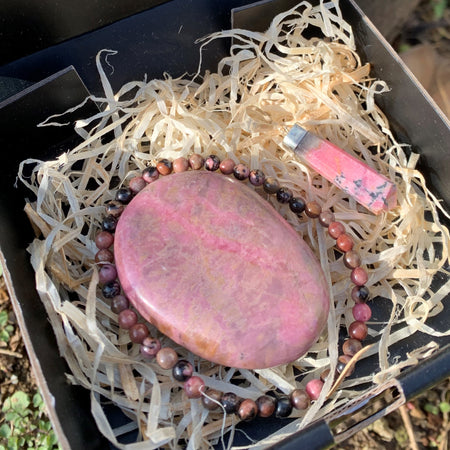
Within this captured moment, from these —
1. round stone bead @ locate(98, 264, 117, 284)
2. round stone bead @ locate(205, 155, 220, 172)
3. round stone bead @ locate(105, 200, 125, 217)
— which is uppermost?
round stone bead @ locate(205, 155, 220, 172)

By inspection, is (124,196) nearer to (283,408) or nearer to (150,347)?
(150,347)

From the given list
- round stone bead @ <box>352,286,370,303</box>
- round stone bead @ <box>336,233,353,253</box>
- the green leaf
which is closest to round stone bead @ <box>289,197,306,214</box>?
round stone bead @ <box>336,233,353,253</box>

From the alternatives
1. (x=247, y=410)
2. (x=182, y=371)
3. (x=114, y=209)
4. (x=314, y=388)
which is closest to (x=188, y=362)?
(x=182, y=371)

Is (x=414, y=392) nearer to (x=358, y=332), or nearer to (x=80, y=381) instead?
(x=358, y=332)

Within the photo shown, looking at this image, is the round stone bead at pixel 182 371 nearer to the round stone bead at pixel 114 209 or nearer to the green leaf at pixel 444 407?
the round stone bead at pixel 114 209

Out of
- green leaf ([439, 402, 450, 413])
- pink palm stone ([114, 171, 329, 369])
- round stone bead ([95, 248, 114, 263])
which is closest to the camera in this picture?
pink palm stone ([114, 171, 329, 369])

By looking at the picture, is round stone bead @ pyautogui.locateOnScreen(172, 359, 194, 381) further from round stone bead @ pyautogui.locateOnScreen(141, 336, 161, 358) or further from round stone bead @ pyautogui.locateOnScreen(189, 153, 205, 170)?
round stone bead @ pyautogui.locateOnScreen(189, 153, 205, 170)

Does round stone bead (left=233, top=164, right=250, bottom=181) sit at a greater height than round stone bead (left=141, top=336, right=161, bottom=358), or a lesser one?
greater
